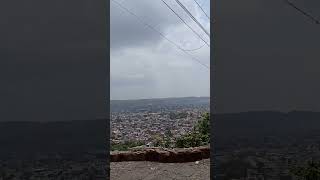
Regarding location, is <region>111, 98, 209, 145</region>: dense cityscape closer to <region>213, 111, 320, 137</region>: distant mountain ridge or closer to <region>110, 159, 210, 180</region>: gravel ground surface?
<region>110, 159, 210, 180</region>: gravel ground surface

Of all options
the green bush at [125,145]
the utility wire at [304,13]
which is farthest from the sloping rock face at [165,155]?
the utility wire at [304,13]

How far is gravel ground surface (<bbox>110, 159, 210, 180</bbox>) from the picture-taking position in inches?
393

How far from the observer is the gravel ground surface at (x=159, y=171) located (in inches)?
393

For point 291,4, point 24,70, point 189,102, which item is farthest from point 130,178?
point 189,102

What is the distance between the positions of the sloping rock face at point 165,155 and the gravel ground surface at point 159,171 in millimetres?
199

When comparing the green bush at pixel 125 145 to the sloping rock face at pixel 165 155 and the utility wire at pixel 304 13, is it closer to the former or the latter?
the sloping rock face at pixel 165 155

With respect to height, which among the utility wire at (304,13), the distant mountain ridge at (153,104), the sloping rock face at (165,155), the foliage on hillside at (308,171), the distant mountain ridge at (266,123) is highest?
the utility wire at (304,13)

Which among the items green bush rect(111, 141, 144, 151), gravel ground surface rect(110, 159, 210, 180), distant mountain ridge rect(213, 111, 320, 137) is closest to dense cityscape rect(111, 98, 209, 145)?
green bush rect(111, 141, 144, 151)

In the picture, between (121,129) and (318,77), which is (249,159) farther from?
(121,129)

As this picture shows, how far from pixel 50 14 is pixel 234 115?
9.57 ft

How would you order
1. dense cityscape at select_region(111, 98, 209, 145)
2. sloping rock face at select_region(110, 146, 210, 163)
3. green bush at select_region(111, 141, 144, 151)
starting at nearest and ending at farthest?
sloping rock face at select_region(110, 146, 210, 163)
green bush at select_region(111, 141, 144, 151)
dense cityscape at select_region(111, 98, 209, 145)

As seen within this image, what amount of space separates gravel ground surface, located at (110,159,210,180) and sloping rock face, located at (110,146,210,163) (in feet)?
0.65

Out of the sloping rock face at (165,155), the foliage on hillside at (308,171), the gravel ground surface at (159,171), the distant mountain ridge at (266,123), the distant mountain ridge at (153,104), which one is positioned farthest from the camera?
the distant mountain ridge at (153,104)

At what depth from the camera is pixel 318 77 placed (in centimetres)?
774
